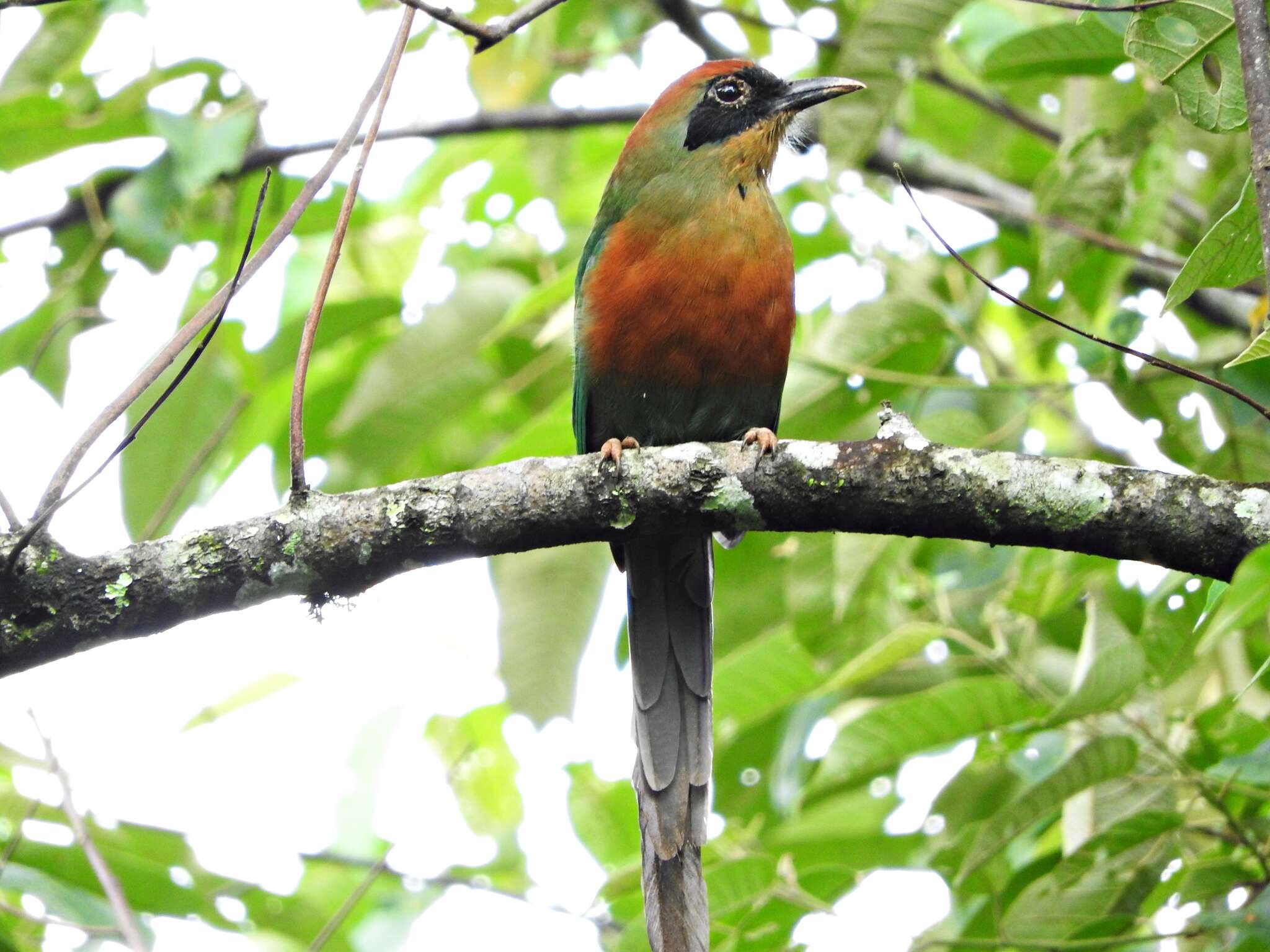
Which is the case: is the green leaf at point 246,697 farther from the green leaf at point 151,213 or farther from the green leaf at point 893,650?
the green leaf at point 893,650

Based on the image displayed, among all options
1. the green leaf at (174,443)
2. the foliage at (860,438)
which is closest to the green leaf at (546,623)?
the foliage at (860,438)

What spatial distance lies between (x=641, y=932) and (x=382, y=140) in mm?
3289

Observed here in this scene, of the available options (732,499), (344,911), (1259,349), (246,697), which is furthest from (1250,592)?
(246,697)

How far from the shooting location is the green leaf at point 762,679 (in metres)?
3.78

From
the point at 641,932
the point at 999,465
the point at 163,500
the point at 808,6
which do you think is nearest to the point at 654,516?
the point at 999,465

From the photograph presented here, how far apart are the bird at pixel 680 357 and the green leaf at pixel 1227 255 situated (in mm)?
1596

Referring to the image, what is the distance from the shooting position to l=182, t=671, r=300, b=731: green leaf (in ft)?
15.2

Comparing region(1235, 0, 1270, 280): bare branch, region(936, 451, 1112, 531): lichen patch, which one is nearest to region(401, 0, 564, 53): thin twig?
region(936, 451, 1112, 531): lichen patch

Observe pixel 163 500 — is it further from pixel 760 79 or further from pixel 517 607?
pixel 760 79

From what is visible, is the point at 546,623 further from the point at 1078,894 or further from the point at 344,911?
the point at 1078,894

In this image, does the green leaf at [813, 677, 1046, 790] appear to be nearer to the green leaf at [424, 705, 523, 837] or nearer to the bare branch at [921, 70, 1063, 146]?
the green leaf at [424, 705, 523, 837]

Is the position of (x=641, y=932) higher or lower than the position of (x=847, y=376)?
lower

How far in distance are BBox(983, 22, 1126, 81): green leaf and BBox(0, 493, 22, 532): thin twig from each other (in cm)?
271

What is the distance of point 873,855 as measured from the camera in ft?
12.8
